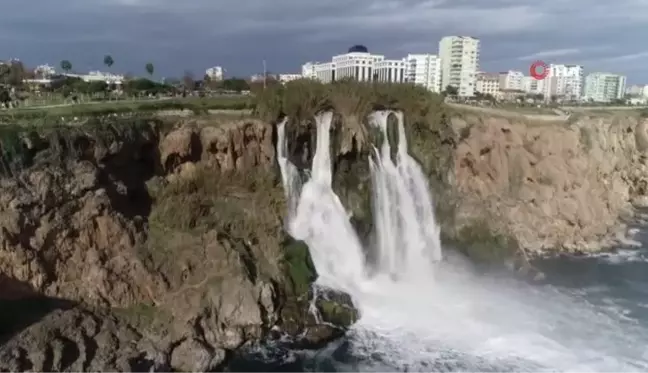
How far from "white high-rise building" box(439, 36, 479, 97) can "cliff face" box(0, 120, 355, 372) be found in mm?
104607

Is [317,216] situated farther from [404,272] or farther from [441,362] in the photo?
[441,362]

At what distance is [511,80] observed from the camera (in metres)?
175

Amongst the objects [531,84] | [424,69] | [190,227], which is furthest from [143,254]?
[531,84]

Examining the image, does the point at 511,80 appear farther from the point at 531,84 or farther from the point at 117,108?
the point at 117,108

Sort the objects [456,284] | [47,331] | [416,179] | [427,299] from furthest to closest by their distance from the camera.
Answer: [416,179] → [456,284] → [427,299] → [47,331]

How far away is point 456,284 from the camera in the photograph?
119ft

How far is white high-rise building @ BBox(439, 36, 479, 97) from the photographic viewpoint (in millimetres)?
131125

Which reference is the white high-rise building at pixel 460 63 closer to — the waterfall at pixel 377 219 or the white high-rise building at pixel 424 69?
the white high-rise building at pixel 424 69

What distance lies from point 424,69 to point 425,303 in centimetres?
11505

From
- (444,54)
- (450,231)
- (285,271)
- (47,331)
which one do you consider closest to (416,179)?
(450,231)

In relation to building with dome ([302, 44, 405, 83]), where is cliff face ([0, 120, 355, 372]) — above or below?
below

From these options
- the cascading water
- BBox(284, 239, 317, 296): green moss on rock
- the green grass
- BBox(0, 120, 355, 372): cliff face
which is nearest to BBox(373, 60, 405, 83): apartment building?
the green grass

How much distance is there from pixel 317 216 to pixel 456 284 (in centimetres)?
980

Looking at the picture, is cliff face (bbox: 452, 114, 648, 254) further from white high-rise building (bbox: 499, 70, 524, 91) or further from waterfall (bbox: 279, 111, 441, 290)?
white high-rise building (bbox: 499, 70, 524, 91)
